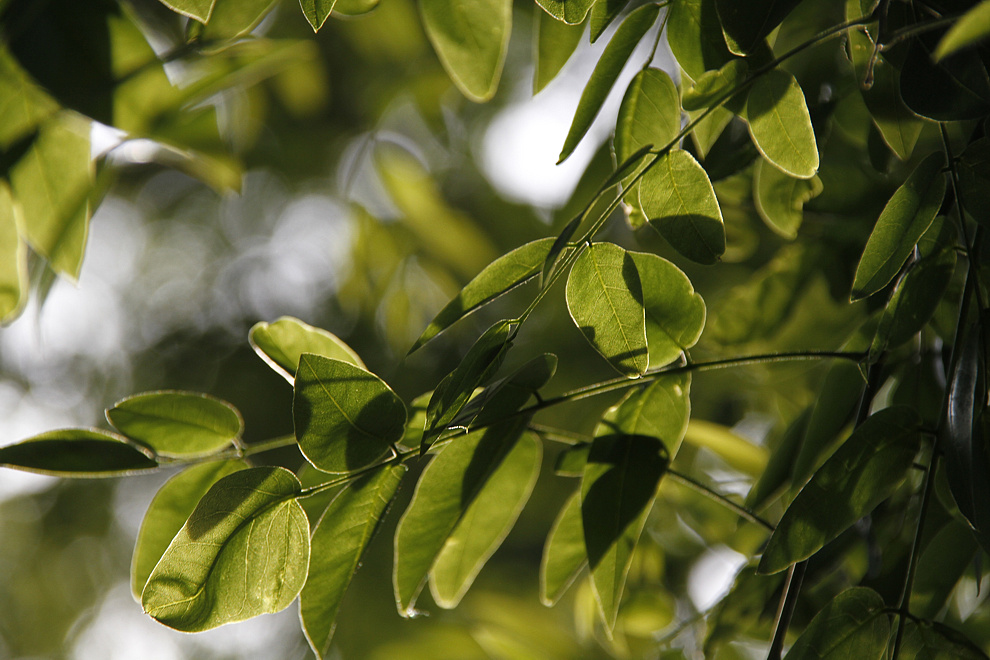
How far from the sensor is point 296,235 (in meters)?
1.48

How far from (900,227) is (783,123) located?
0.06 m

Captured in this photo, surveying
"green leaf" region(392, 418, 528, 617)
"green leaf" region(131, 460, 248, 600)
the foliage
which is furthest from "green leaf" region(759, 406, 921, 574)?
"green leaf" region(131, 460, 248, 600)

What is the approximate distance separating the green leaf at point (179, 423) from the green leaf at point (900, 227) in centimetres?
24

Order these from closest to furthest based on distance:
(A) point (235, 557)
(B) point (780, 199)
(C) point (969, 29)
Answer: (C) point (969, 29)
(A) point (235, 557)
(B) point (780, 199)

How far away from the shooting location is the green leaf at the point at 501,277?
25cm

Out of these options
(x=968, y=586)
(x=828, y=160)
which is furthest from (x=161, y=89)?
(x=968, y=586)

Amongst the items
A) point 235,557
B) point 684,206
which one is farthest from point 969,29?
point 235,557

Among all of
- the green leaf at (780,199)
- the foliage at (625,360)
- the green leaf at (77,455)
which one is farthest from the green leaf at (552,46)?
the green leaf at (77,455)

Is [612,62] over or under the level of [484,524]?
over

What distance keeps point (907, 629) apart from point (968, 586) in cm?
37

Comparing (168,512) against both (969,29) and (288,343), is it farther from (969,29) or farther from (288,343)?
(969,29)

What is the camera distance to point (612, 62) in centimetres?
27

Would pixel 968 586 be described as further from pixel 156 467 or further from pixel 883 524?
pixel 156 467

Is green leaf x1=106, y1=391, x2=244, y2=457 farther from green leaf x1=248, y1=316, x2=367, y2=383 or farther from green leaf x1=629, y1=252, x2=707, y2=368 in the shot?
green leaf x1=629, y1=252, x2=707, y2=368
